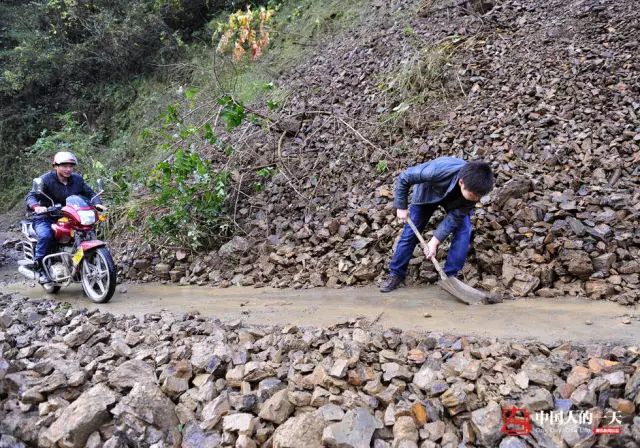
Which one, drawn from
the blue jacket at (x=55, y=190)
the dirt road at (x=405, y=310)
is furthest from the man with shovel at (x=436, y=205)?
the blue jacket at (x=55, y=190)

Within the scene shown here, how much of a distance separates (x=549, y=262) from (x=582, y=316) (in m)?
0.76

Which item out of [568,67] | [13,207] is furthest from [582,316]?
[13,207]

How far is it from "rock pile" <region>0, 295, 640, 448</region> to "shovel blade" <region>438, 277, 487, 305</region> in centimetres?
88

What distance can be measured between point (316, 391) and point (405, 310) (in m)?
1.51

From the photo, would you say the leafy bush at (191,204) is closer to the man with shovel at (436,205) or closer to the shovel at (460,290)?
the man with shovel at (436,205)

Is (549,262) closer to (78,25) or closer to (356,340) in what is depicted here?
(356,340)

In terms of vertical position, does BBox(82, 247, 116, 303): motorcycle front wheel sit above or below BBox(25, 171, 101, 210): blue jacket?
below

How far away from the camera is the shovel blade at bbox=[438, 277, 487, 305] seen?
3.68m

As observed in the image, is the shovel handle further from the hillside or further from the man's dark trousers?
the hillside

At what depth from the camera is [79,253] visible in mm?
4840

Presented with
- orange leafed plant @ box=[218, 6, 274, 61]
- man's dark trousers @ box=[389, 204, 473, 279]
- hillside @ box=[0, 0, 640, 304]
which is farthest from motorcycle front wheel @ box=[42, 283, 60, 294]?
orange leafed plant @ box=[218, 6, 274, 61]

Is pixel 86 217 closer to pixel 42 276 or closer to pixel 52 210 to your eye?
pixel 52 210

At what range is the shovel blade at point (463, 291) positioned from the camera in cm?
368

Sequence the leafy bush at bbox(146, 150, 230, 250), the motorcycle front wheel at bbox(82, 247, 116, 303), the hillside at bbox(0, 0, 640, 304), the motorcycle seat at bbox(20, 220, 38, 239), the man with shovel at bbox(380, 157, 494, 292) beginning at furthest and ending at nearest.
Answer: the leafy bush at bbox(146, 150, 230, 250), the motorcycle seat at bbox(20, 220, 38, 239), the motorcycle front wheel at bbox(82, 247, 116, 303), the hillside at bbox(0, 0, 640, 304), the man with shovel at bbox(380, 157, 494, 292)
